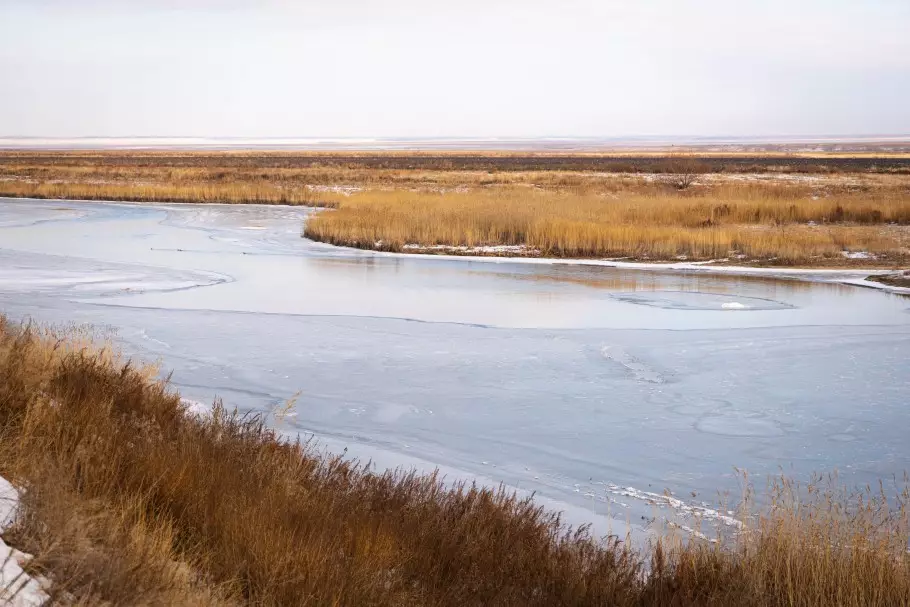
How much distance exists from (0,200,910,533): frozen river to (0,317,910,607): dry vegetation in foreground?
46.6 inches

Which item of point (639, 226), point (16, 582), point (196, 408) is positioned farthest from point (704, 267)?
point (16, 582)

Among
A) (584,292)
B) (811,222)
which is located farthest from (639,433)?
(811,222)

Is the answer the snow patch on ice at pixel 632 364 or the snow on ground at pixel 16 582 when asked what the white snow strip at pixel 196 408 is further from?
the snow patch on ice at pixel 632 364

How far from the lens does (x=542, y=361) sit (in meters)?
10.8

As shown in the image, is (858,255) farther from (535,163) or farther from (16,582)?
(535,163)

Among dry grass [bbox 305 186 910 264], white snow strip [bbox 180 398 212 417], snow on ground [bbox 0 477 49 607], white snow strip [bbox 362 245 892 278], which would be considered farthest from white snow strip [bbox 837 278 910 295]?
snow on ground [bbox 0 477 49 607]

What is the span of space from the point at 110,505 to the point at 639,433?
16.6ft

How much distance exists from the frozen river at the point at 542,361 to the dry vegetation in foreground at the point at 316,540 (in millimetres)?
1183

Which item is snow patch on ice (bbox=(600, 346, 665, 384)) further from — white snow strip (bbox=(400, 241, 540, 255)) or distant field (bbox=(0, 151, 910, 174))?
distant field (bbox=(0, 151, 910, 174))

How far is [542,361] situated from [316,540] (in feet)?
22.5

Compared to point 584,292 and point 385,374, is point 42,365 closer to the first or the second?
point 385,374

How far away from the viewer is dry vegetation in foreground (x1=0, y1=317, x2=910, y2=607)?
3432 millimetres

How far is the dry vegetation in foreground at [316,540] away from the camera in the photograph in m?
3.43

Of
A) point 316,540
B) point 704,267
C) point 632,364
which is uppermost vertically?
point 316,540
